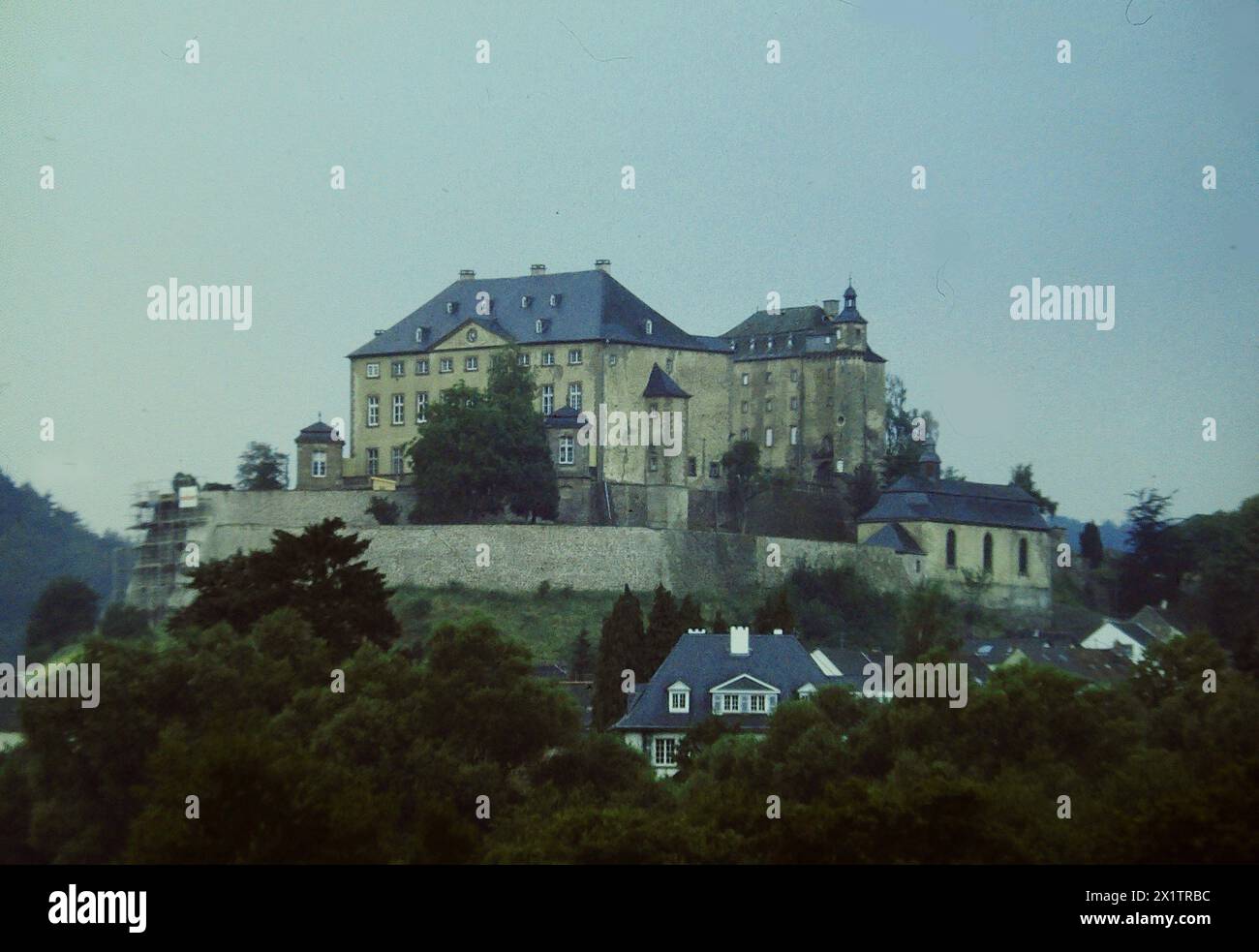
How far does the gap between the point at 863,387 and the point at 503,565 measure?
22.0 m

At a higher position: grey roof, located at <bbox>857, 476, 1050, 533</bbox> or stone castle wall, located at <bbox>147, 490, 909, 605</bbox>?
grey roof, located at <bbox>857, 476, 1050, 533</bbox>

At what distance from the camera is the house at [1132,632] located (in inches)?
3349

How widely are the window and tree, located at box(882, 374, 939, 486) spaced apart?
40995 millimetres

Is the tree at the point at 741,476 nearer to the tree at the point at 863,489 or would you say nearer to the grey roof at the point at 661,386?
the grey roof at the point at 661,386

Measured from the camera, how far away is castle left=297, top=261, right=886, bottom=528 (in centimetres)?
9306

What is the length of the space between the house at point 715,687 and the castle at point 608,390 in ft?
82.6

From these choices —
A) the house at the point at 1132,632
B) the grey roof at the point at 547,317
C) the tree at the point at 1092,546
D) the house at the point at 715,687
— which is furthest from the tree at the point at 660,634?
the tree at the point at 1092,546

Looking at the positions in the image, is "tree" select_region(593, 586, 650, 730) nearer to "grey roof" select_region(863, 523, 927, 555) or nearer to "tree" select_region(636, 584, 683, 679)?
"tree" select_region(636, 584, 683, 679)

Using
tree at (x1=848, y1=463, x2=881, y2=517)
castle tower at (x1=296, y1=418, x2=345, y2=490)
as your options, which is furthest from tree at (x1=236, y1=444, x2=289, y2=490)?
tree at (x1=848, y1=463, x2=881, y2=517)

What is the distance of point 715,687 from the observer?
6372 centimetres

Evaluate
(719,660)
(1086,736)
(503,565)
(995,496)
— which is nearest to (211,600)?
(719,660)

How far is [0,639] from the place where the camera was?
78.3 m
